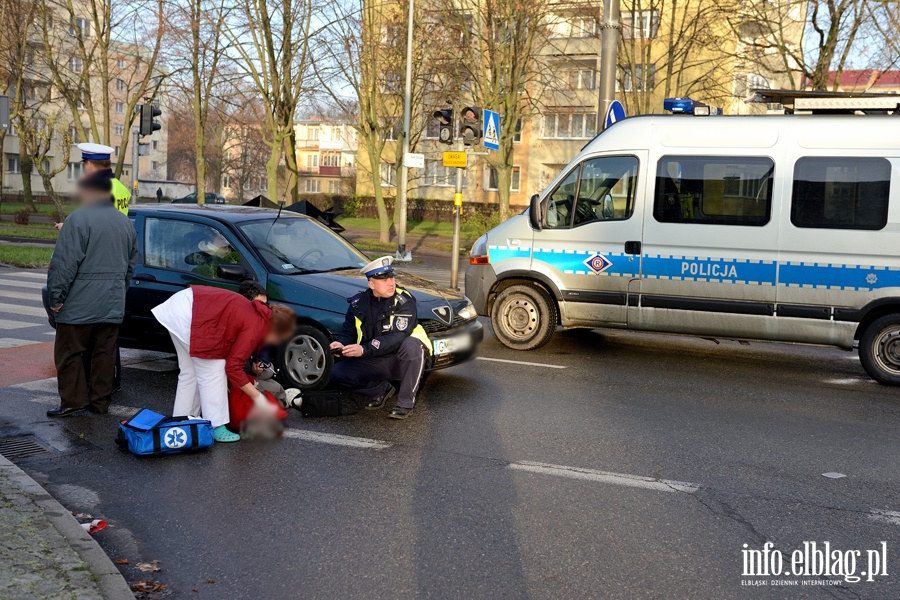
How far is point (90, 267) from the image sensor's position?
7.22 metres

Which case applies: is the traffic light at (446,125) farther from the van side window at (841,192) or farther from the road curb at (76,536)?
the road curb at (76,536)

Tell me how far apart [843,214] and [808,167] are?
61 centimetres

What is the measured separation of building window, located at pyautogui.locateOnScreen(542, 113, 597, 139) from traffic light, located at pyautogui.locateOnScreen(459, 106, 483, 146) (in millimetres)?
39631

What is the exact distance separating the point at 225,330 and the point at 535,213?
518 cm

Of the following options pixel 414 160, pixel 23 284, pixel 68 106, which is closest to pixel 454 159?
pixel 414 160

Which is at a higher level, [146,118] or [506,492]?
[146,118]

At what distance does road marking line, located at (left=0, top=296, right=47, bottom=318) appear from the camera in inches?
487

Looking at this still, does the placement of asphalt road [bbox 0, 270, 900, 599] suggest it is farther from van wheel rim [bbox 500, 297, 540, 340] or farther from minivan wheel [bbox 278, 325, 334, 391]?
van wheel rim [bbox 500, 297, 540, 340]

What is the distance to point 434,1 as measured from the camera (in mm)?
34219

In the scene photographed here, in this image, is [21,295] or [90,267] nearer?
[90,267]

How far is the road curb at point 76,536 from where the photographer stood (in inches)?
161

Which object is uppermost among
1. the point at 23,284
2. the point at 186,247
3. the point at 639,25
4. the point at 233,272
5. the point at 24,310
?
the point at 639,25

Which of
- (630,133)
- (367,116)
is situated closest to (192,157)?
(367,116)

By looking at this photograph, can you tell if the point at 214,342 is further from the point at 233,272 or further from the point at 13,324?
the point at 13,324
